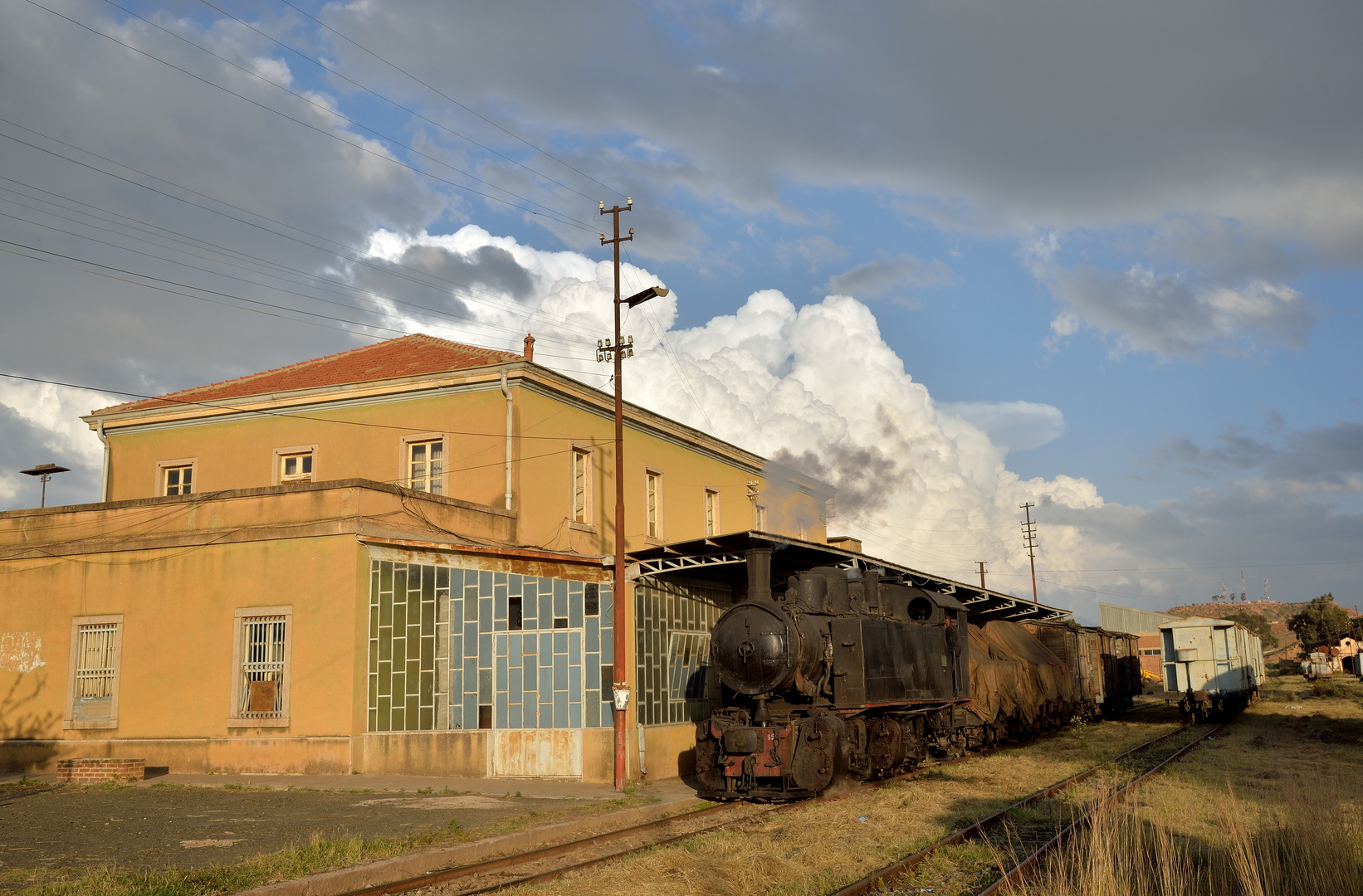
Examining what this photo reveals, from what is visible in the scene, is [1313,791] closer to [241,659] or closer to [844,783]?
[844,783]

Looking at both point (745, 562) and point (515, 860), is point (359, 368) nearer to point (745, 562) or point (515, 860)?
point (745, 562)

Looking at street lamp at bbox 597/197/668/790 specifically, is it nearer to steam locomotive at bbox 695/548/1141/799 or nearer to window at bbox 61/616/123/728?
steam locomotive at bbox 695/548/1141/799

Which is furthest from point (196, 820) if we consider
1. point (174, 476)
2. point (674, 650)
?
point (174, 476)

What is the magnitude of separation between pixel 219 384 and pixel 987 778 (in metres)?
21.7

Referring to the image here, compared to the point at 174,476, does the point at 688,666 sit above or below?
below

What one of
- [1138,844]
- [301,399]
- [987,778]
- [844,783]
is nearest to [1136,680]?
[987,778]

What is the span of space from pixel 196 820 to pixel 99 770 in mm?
6063

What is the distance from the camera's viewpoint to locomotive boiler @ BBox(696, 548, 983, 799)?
47.0ft

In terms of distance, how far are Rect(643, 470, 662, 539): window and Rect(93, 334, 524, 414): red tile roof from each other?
6.35 m

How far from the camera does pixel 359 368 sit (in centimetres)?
2606

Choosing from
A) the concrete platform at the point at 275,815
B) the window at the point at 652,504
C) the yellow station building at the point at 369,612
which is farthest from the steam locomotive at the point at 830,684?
A: the window at the point at 652,504

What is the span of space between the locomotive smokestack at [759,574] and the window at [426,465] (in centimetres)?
992

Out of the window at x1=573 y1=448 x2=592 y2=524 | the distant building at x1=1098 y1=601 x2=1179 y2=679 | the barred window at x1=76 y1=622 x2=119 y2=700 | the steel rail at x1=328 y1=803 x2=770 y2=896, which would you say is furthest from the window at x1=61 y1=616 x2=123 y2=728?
the distant building at x1=1098 y1=601 x2=1179 y2=679

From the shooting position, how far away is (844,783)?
15.4 meters
